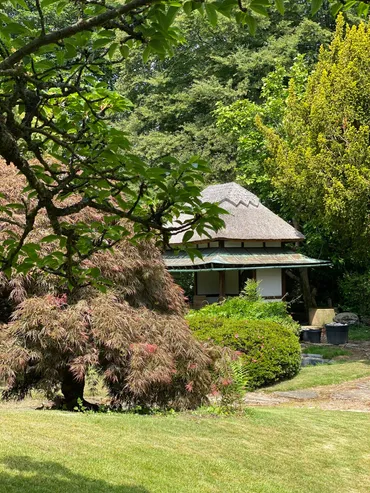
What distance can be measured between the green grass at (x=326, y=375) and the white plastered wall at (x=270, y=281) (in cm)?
688

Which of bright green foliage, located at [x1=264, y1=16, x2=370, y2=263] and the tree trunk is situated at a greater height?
bright green foliage, located at [x1=264, y1=16, x2=370, y2=263]

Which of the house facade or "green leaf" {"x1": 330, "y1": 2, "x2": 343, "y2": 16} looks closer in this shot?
"green leaf" {"x1": 330, "y1": 2, "x2": 343, "y2": 16}

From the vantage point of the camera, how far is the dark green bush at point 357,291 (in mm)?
23938

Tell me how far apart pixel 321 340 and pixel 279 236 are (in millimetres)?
4074

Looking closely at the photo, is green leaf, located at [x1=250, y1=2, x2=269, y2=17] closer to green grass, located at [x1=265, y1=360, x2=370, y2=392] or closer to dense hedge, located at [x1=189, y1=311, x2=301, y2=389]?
dense hedge, located at [x1=189, y1=311, x2=301, y2=389]

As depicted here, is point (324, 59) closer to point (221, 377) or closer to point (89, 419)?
point (221, 377)

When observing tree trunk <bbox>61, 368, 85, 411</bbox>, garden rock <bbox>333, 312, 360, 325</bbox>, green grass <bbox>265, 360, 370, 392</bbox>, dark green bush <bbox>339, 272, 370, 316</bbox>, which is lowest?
green grass <bbox>265, 360, 370, 392</bbox>

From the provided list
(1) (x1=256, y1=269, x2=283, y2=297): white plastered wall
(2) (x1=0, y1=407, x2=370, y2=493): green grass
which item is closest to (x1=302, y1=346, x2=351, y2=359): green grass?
(1) (x1=256, y1=269, x2=283, y2=297): white plastered wall

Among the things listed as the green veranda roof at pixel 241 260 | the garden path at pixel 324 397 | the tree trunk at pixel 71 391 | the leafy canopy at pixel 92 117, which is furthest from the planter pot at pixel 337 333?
the leafy canopy at pixel 92 117

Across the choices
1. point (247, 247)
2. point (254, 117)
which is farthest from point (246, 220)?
point (254, 117)

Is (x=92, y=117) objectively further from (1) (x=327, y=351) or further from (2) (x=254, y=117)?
(2) (x=254, y=117)

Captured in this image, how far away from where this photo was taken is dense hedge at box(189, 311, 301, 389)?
12703 mm

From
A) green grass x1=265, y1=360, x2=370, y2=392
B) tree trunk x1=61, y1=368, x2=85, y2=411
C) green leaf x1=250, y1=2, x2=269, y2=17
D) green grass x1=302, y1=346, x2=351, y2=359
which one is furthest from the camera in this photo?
green grass x1=302, y1=346, x2=351, y2=359

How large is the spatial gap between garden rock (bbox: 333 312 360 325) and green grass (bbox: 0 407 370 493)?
15.5m
